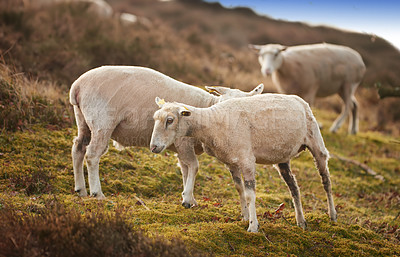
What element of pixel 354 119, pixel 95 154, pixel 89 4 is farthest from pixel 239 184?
pixel 89 4

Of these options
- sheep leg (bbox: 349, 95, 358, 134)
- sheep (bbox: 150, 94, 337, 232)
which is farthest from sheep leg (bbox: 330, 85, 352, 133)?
sheep (bbox: 150, 94, 337, 232)

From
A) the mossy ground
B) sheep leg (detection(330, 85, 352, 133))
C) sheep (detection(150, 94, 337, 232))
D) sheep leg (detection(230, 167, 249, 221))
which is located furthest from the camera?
sheep leg (detection(330, 85, 352, 133))

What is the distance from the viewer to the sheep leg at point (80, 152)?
658cm

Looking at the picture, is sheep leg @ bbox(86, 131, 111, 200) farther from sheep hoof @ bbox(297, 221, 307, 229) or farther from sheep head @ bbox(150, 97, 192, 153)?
sheep hoof @ bbox(297, 221, 307, 229)

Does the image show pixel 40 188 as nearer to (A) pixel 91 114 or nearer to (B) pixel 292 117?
(A) pixel 91 114

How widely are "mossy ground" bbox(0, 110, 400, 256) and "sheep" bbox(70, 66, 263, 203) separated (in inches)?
22.1

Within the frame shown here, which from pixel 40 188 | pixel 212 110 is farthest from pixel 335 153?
pixel 40 188

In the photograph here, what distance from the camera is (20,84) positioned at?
342 inches

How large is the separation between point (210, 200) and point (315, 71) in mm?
7999

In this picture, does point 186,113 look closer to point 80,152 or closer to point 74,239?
point 74,239

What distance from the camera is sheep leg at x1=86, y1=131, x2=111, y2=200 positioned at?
6211mm

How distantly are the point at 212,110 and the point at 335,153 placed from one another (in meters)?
7.28

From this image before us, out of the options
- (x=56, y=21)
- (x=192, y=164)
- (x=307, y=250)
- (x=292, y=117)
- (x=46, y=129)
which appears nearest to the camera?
(x=307, y=250)

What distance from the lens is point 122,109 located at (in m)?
6.33
